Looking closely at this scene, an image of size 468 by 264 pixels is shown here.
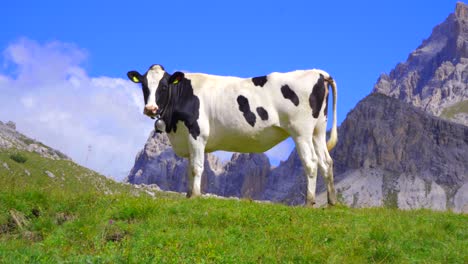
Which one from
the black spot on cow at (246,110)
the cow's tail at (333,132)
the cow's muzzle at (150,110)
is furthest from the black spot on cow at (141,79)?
the cow's tail at (333,132)

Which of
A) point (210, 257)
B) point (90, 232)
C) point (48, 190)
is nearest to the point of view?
point (210, 257)

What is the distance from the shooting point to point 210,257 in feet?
27.6

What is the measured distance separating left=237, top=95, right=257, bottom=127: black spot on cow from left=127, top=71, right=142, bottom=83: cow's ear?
8.58 ft

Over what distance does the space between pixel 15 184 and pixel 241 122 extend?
540 cm

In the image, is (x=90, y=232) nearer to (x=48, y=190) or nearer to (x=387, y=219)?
(x=48, y=190)

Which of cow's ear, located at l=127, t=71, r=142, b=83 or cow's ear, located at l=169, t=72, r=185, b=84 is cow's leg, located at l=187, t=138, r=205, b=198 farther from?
cow's ear, located at l=127, t=71, r=142, b=83

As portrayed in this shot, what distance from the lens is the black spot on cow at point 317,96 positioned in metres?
15.2

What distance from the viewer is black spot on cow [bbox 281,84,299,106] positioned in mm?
15055

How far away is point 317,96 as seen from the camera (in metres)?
15.4

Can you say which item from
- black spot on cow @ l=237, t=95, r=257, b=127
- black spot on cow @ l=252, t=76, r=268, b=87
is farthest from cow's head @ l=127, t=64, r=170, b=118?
black spot on cow @ l=252, t=76, r=268, b=87

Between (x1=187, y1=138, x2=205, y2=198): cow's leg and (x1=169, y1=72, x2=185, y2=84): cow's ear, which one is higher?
(x1=169, y1=72, x2=185, y2=84): cow's ear

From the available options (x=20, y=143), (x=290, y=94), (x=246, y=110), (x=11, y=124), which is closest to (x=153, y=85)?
(x=246, y=110)

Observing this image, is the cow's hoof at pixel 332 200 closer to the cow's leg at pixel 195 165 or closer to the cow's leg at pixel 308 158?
the cow's leg at pixel 308 158

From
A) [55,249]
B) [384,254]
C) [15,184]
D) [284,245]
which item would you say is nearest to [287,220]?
[284,245]
